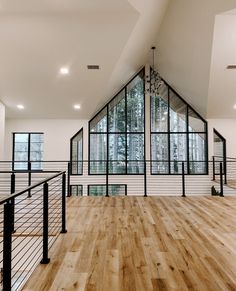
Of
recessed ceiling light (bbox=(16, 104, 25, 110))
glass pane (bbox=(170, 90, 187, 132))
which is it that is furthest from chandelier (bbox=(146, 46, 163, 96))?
recessed ceiling light (bbox=(16, 104, 25, 110))

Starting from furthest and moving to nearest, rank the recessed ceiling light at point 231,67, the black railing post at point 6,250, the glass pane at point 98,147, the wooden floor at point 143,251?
the glass pane at point 98,147 → the recessed ceiling light at point 231,67 → the wooden floor at point 143,251 → the black railing post at point 6,250

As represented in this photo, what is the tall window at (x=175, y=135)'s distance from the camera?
937 cm

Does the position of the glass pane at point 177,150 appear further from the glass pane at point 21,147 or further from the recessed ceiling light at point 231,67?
the glass pane at point 21,147

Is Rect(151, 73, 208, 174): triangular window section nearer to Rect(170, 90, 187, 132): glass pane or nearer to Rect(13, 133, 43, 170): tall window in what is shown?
Rect(170, 90, 187, 132): glass pane

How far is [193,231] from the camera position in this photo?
3.60 m

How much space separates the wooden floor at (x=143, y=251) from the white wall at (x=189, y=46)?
12.1ft

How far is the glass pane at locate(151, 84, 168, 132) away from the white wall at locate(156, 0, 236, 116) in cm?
68

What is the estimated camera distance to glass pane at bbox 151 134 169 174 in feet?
30.9

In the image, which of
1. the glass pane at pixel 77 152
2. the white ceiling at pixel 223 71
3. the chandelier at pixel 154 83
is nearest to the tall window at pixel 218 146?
the white ceiling at pixel 223 71

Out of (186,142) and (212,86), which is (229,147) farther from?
(212,86)

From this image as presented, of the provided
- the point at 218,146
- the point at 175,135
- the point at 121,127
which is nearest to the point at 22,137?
the point at 121,127

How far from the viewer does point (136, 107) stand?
31.2 feet

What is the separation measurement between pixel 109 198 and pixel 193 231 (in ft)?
9.68

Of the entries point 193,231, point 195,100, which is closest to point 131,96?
point 195,100
